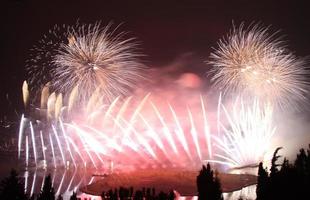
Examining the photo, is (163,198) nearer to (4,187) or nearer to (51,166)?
(4,187)

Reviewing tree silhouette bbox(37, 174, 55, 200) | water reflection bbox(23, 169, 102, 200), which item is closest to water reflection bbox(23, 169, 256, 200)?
water reflection bbox(23, 169, 102, 200)

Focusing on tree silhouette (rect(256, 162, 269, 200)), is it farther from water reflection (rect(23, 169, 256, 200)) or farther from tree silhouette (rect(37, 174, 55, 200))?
water reflection (rect(23, 169, 256, 200))

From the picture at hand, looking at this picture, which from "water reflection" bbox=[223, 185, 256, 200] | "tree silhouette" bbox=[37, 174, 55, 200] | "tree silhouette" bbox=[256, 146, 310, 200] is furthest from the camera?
"water reflection" bbox=[223, 185, 256, 200]

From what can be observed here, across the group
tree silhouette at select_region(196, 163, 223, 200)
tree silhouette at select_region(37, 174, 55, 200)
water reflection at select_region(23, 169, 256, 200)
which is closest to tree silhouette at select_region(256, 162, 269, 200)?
tree silhouette at select_region(196, 163, 223, 200)

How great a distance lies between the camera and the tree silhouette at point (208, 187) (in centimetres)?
5831

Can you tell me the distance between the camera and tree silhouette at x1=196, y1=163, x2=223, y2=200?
191 ft

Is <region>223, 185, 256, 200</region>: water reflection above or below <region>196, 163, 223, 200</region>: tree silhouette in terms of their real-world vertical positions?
below

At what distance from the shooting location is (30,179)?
551 feet

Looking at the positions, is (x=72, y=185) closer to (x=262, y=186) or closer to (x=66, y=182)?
(x=66, y=182)

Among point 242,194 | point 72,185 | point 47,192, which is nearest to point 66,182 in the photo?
point 72,185

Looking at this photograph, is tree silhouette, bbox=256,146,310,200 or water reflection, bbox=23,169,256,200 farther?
water reflection, bbox=23,169,256,200

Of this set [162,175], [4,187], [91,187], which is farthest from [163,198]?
[91,187]

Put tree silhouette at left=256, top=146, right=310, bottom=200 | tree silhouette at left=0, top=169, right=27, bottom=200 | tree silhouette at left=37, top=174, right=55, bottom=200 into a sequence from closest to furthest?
tree silhouette at left=0, top=169, right=27, bottom=200
tree silhouette at left=256, top=146, right=310, bottom=200
tree silhouette at left=37, top=174, right=55, bottom=200

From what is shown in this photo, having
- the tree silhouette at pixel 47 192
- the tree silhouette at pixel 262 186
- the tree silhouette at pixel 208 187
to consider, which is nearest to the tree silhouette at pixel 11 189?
the tree silhouette at pixel 47 192
